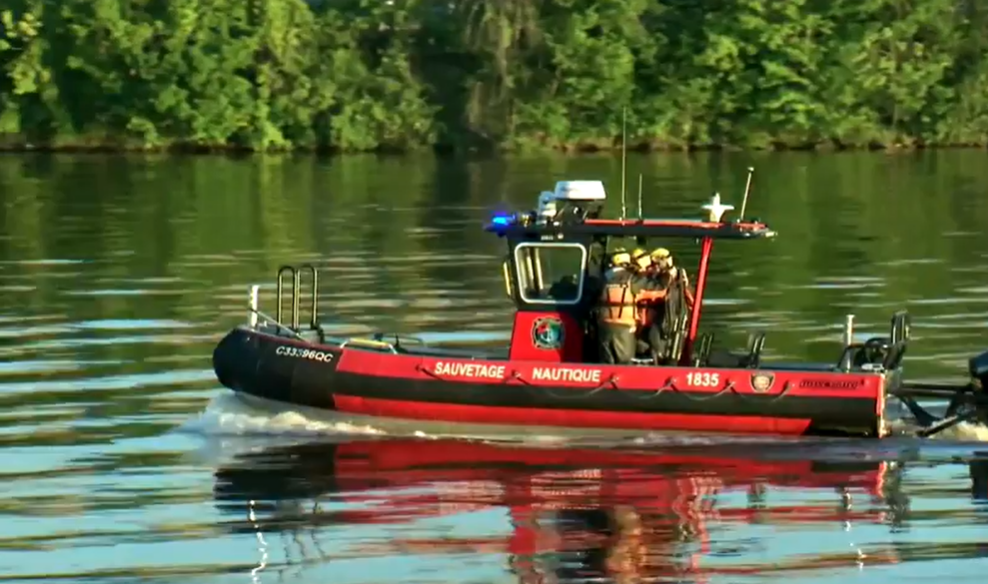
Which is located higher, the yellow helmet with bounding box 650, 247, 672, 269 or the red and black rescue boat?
the yellow helmet with bounding box 650, 247, 672, 269

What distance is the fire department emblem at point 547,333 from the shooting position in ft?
64.7

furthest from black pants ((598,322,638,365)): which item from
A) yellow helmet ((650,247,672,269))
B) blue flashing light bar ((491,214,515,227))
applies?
blue flashing light bar ((491,214,515,227))

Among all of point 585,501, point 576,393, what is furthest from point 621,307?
point 585,501

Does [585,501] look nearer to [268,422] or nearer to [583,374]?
[583,374]

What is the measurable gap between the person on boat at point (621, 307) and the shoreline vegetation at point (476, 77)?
57.0m

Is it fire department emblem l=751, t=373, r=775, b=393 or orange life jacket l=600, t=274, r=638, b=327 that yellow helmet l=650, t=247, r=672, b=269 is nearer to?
orange life jacket l=600, t=274, r=638, b=327

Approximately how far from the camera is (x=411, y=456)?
19.1 metres

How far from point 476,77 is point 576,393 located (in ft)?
195

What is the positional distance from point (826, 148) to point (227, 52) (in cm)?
2084

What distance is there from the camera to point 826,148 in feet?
254

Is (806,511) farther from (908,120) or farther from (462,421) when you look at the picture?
(908,120)

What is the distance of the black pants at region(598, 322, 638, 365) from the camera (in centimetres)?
1931

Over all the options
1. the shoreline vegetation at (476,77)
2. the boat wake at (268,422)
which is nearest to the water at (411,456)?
the boat wake at (268,422)

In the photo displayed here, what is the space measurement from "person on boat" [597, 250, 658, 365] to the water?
32.8 inches
